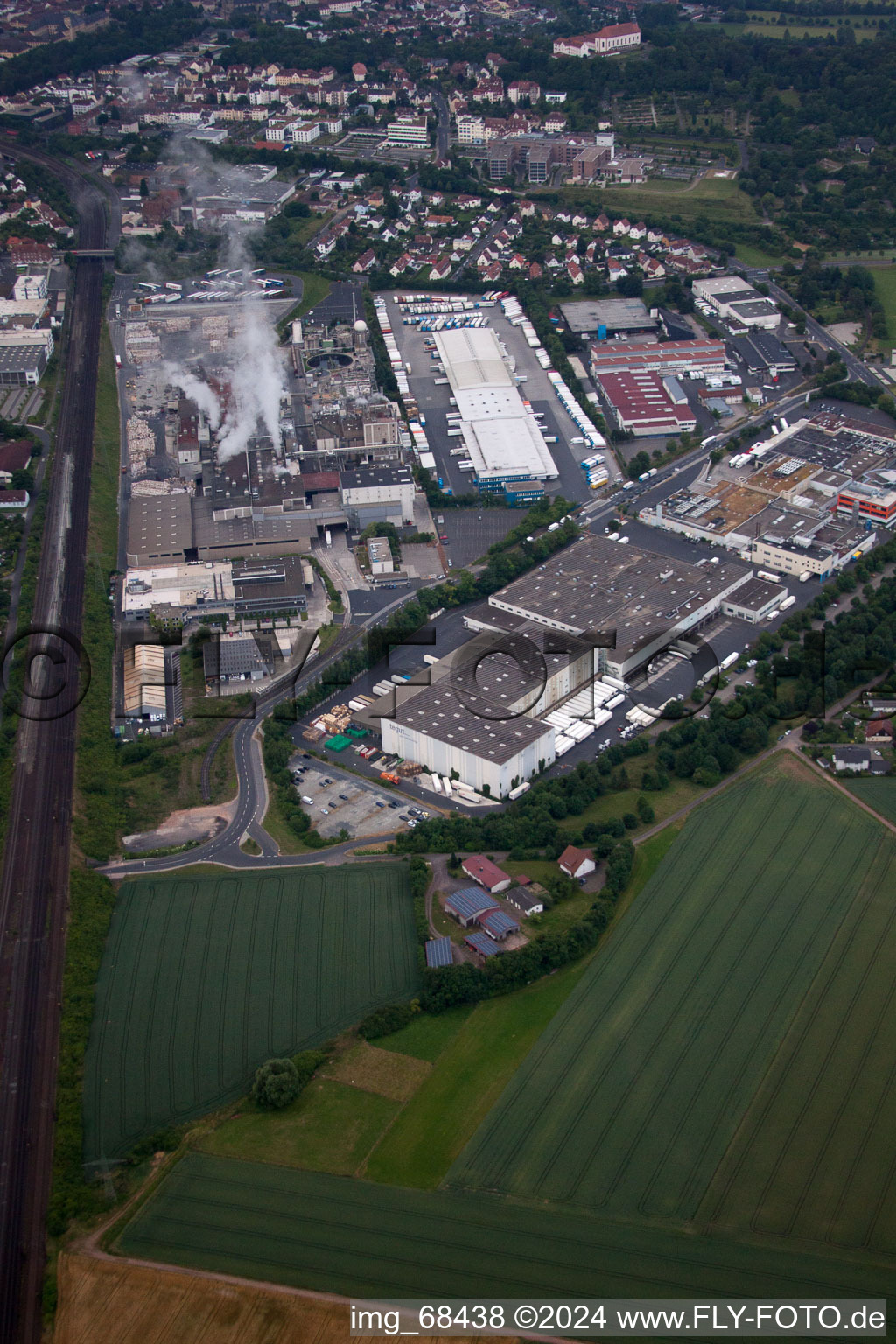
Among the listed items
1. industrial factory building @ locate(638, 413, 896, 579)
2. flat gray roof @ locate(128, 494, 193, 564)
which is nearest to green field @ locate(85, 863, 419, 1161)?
flat gray roof @ locate(128, 494, 193, 564)

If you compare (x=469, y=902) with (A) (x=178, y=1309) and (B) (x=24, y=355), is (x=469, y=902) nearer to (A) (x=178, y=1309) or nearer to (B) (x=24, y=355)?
(A) (x=178, y=1309)

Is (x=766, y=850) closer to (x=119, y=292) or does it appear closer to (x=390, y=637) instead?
(x=390, y=637)

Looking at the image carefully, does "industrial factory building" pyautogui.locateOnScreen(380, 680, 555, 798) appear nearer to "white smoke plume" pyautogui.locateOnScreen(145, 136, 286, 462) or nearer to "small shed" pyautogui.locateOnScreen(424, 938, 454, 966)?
"small shed" pyautogui.locateOnScreen(424, 938, 454, 966)

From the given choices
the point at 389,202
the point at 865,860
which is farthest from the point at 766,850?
the point at 389,202

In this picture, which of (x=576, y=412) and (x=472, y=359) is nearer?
(x=576, y=412)

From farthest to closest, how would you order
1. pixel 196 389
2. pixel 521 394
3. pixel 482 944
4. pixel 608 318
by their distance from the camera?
pixel 608 318 → pixel 521 394 → pixel 196 389 → pixel 482 944

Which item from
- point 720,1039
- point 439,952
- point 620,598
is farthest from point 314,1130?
point 620,598
